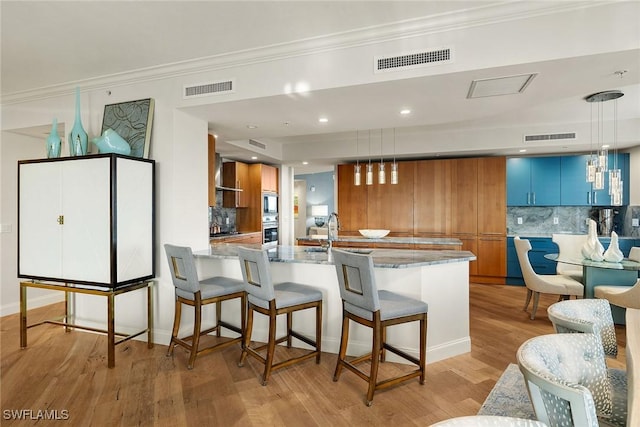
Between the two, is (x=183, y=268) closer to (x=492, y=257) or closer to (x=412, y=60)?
(x=412, y=60)

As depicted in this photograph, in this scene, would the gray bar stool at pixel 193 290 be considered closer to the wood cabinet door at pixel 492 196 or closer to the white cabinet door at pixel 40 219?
the white cabinet door at pixel 40 219

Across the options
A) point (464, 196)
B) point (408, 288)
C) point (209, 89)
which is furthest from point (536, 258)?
point (209, 89)

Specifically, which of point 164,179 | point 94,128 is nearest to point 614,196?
point 164,179

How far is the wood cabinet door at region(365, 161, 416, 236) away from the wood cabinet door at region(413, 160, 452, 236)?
4.2 inches

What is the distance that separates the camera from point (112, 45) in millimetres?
3037

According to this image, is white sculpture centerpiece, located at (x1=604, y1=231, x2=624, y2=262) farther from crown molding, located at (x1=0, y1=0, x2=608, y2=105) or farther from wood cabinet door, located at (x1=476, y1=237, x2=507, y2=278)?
crown molding, located at (x1=0, y1=0, x2=608, y2=105)

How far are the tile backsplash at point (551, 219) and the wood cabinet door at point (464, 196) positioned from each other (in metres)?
0.82

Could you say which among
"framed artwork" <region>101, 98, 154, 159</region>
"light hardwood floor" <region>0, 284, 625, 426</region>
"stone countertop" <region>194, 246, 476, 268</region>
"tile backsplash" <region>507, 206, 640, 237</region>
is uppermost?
"framed artwork" <region>101, 98, 154, 159</region>

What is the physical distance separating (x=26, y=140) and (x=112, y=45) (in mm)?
2862

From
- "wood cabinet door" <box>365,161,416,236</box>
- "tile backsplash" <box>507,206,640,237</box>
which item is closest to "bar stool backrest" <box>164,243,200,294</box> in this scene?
"wood cabinet door" <box>365,161,416,236</box>

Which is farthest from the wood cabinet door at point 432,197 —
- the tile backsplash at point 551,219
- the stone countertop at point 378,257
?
the stone countertop at point 378,257

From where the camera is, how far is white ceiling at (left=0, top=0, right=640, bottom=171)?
247 centimetres

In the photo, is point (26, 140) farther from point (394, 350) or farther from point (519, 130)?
point (519, 130)

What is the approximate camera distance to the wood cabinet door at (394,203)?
263 inches
